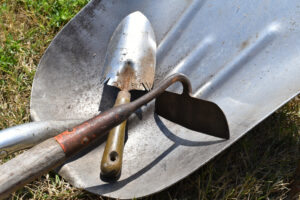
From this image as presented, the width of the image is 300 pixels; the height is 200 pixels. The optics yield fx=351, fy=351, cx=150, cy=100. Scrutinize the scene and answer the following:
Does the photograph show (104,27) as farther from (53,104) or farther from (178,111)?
(178,111)

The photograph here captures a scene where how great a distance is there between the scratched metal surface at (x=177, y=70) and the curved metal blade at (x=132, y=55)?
60 mm

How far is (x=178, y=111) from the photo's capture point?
55.4 inches

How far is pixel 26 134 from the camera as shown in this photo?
118cm

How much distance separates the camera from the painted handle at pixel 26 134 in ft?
3.69

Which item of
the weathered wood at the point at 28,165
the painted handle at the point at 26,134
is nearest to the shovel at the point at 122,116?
the weathered wood at the point at 28,165

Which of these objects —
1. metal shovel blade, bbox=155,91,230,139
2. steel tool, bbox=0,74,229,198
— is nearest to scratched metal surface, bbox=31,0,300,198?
metal shovel blade, bbox=155,91,230,139

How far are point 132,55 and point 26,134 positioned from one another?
0.57 metres

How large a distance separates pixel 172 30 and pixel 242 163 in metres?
0.68

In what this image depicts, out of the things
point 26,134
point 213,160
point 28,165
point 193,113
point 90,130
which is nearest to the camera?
point 28,165

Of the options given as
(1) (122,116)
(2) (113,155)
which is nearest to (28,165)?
(1) (122,116)

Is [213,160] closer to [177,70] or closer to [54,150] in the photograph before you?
[177,70]

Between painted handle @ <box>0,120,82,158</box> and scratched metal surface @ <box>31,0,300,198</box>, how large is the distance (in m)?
0.15

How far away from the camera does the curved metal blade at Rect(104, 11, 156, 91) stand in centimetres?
147

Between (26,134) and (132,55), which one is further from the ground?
(132,55)
